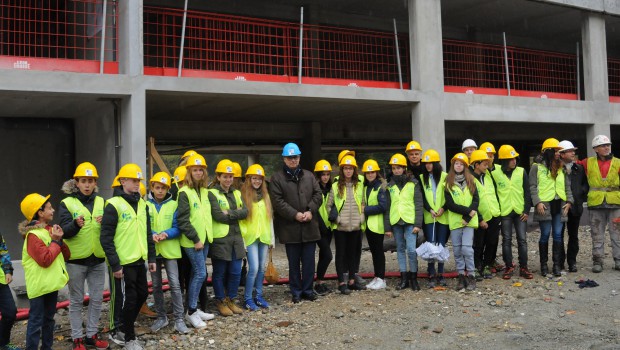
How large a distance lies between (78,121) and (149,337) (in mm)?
7289

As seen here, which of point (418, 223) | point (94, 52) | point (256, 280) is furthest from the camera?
point (94, 52)

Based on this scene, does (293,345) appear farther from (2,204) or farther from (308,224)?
(2,204)

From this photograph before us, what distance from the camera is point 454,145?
20.0 metres

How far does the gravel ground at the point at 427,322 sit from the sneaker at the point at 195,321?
11 centimetres

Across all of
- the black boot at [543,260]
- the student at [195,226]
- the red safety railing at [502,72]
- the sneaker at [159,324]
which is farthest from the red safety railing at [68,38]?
the red safety railing at [502,72]

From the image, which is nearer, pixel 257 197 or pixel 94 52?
pixel 257 197

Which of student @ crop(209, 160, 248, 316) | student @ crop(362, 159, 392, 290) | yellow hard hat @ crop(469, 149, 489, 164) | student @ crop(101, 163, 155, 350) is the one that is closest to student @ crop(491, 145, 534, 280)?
yellow hard hat @ crop(469, 149, 489, 164)

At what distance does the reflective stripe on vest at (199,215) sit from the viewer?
6.29 metres

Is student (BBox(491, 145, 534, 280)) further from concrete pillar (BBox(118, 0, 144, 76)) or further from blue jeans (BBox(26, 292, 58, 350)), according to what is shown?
blue jeans (BBox(26, 292, 58, 350))

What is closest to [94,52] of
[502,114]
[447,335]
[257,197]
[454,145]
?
[257,197]

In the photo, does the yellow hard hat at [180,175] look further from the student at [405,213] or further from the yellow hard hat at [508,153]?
the yellow hard hat at [508,153]

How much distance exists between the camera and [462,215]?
25.2 feet

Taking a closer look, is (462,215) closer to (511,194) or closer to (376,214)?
(511,194)

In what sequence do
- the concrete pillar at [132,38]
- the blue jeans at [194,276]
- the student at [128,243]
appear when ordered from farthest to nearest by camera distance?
the concrete pillar at [132,38] → the blue jeans at [194,276] → the student at [128,243]
